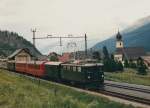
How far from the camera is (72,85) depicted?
45594 mm

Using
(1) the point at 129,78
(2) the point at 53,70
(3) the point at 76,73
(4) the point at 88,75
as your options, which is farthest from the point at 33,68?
(4) the point at 88,75

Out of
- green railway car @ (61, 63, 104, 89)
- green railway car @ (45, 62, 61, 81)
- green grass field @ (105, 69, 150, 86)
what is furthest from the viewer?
green grass field @ (105, 69, 150, 86)

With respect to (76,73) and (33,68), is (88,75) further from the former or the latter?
(33,68)

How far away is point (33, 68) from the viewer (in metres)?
64.8

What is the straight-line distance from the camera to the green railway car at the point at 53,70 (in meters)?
49.2

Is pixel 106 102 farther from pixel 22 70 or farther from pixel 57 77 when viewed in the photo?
pixel 22 70

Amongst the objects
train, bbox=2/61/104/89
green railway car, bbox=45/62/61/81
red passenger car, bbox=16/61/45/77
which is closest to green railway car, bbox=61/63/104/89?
train, bbox=2/61/104/89

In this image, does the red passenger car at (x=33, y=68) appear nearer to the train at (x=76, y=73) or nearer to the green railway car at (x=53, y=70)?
the train at (x=76, y=73)

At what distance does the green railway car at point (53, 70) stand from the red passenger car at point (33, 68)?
7.67 ft

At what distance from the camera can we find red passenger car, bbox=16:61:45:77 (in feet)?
192

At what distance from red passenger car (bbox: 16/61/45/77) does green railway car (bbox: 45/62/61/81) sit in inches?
92.1

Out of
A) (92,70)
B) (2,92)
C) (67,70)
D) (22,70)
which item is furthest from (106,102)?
(22,70)

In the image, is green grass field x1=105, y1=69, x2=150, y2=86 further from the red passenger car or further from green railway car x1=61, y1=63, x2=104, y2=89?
green railway car x1=61, y1=63, x2=104, y2=89

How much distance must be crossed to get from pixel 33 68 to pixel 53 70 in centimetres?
1371
